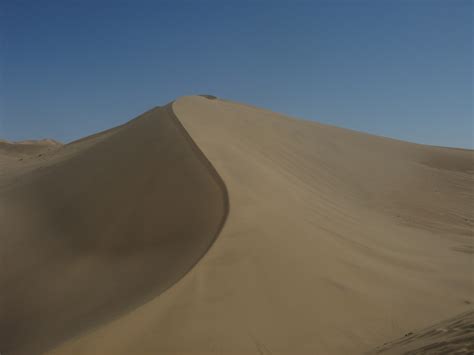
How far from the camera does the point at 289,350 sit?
359cm

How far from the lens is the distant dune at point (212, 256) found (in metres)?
3.85

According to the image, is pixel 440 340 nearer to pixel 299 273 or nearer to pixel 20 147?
pixel 299 273

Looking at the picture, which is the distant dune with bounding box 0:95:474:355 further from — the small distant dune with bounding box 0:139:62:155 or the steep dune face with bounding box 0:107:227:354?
the small distant dune with bounding box 0:139:62:155

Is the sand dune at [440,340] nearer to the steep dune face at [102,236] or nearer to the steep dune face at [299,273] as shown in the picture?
the steep dune face at [299,273]

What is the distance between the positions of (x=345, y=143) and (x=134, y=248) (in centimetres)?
1415

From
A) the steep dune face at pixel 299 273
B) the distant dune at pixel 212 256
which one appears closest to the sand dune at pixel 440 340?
the distant dune at pixel 212 256

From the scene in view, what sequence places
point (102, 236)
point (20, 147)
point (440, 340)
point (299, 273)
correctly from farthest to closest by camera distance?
point (20, 147) → point (102, 236) → point (299, 273) → point (440, 340)

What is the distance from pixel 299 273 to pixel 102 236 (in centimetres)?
358

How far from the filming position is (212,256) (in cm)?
495

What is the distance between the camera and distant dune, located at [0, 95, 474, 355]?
12.6 ft

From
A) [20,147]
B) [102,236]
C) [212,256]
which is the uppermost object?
[212,256]

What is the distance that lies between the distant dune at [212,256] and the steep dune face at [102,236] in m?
0.03

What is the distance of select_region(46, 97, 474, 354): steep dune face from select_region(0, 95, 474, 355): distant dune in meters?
0.02

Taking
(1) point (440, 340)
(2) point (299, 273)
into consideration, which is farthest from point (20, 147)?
(1) point (440, 340)
